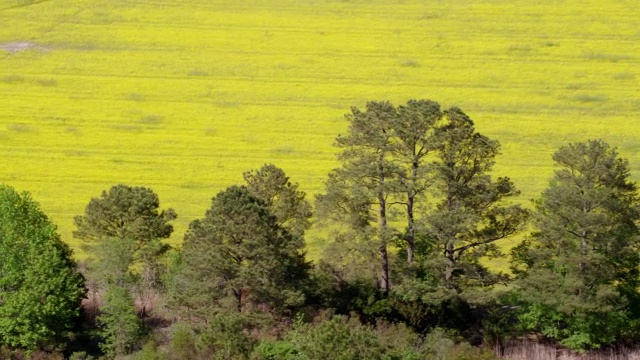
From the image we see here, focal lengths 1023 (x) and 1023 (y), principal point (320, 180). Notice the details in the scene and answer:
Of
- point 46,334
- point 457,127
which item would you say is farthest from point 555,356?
point 46,334

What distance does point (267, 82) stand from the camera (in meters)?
69.2

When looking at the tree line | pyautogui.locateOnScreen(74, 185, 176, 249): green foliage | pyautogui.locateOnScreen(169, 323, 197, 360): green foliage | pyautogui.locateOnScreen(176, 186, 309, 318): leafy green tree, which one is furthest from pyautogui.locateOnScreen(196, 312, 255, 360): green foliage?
pyautogui.locateOnScreen(74, 185, 176, 249): green foliage

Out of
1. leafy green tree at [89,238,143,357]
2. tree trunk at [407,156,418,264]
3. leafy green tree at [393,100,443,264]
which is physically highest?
leafy green tree at [393,100,443,264]

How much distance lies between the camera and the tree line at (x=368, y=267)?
37.3 metres

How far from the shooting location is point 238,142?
60.3 metres

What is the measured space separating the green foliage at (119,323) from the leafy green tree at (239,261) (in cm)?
199

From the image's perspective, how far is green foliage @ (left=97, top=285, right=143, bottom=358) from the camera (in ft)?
126

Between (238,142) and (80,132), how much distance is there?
31.8 ft

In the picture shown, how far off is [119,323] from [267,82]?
109ft

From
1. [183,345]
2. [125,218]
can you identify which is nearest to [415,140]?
[183,345]

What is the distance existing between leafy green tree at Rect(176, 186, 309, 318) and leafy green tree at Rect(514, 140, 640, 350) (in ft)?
29.8

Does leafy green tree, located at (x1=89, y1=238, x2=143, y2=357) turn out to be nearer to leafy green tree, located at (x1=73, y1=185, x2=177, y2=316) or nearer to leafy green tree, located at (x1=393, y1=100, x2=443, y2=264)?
leafy green tree, located at (x1=73, y1=185, x2=177, y2=316)

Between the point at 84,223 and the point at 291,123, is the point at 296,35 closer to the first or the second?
the point at 291,123

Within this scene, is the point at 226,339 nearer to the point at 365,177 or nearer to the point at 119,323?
the point at 119,323
